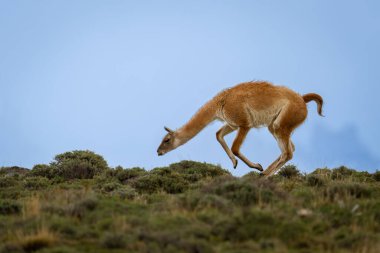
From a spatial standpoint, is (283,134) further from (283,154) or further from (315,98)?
(315,98)

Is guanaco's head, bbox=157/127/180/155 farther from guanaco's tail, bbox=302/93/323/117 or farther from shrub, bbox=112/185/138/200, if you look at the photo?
shrub, bbox=112/185/138/200

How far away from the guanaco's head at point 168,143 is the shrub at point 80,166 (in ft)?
6.12

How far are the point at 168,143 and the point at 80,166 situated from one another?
2471 mm

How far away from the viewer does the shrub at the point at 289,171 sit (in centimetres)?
1620

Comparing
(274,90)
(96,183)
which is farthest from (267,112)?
(96,183)

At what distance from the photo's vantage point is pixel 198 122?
53.3 ft

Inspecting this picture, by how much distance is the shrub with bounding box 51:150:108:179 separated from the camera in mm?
16719

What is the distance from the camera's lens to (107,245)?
7.96 meters

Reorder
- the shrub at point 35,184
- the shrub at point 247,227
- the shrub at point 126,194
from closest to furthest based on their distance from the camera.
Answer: the shrub at point 247,227 < the shrub at point 126,194 < the shrub at point 35,184

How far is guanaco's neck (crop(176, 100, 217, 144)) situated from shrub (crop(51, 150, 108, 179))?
8.57 ft

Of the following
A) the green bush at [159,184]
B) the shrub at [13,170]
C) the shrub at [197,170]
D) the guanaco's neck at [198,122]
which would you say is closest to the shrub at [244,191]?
the green bush at [159,184]

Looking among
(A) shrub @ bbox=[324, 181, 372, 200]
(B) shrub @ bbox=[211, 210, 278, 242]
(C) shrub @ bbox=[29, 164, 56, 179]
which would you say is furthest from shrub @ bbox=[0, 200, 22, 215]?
(C) shrub @ bbox=[29, 164, 56, 179]

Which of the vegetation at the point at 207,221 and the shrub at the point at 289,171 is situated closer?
the vegetation at the point at 207,221

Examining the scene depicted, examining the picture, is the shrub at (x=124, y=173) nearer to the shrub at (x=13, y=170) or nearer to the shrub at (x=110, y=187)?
the shrub at (x=110, y=187)
